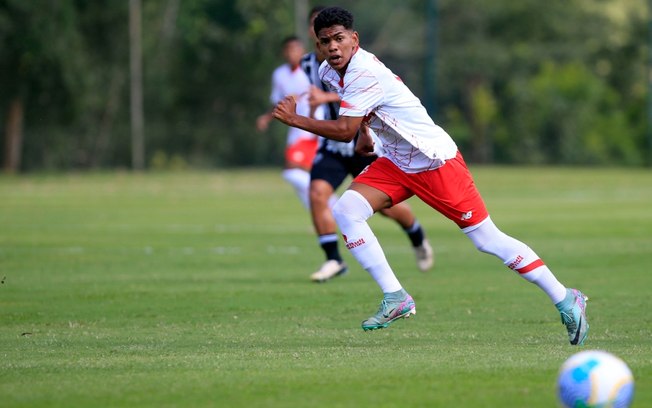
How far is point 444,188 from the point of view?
9.16 m

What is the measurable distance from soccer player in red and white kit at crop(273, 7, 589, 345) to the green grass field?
358mm

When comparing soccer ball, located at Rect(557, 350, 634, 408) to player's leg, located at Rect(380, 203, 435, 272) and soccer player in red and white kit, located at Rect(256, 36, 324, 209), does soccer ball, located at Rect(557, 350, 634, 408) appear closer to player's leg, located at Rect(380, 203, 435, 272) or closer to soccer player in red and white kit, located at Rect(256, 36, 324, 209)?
player's leg, located at Rect(380, 203, 435, 272)

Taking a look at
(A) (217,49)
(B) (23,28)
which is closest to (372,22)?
(A) (217,49)

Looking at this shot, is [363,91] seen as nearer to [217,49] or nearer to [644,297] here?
[644,297]

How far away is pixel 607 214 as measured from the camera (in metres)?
23.8

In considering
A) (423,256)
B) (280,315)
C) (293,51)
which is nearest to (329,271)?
(423,256)

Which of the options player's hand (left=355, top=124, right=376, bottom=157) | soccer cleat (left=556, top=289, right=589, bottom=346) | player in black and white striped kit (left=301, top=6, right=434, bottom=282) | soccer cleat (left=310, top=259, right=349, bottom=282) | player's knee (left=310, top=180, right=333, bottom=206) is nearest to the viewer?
soccer cleat (left=556, top=289, right=589, bottom=346)

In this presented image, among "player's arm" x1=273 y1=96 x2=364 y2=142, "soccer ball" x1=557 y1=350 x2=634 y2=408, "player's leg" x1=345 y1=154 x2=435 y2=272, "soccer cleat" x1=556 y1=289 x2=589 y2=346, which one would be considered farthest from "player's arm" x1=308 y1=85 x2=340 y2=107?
"soccer ball" x1=557 y1=350 x2=634 y2=408

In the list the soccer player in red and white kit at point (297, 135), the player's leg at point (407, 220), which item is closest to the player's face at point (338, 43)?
the player's leg at point (407, 220)

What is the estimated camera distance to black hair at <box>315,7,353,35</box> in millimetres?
8828

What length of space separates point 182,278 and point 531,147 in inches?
1796

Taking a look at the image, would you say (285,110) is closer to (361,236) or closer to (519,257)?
(361,236)

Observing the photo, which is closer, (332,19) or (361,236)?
(332,19)

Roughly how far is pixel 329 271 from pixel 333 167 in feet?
3.68
